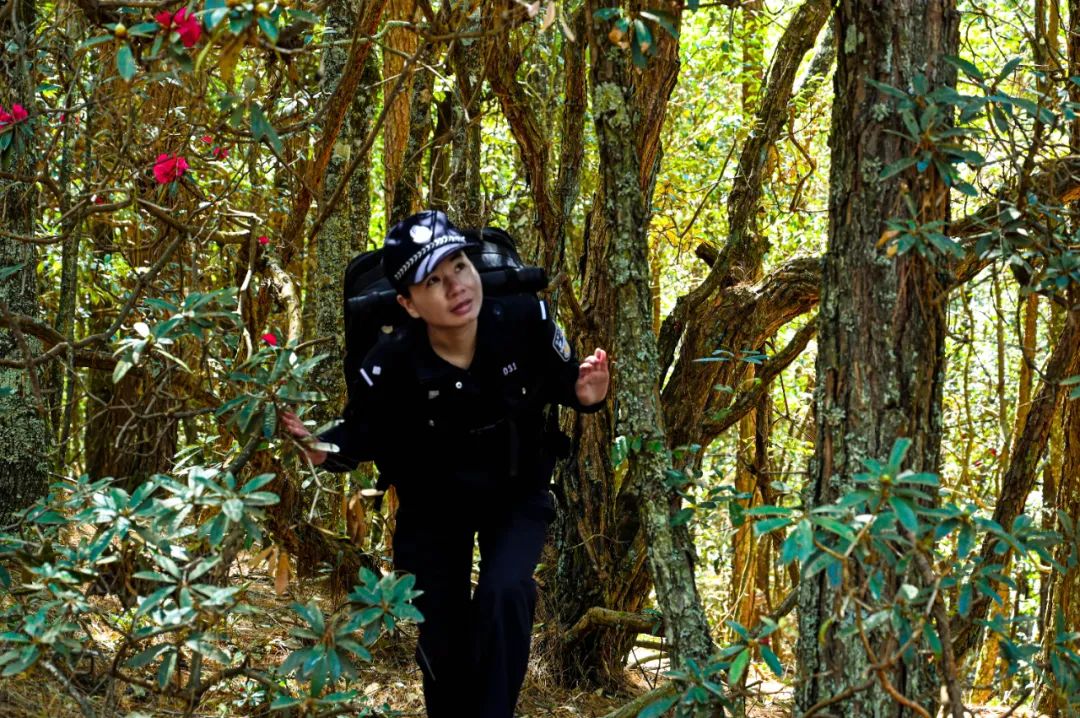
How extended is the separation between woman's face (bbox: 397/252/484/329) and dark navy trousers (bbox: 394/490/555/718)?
65 cm

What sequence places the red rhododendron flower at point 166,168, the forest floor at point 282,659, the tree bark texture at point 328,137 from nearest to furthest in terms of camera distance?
1. the forest floor at point 282,659
2. the red rhododendron flower at point 166,168
3. the tree bark texture at point 328,137

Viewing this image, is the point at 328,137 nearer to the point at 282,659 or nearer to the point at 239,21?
the point at 282,659

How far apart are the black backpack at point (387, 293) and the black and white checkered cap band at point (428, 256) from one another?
0.52 ft

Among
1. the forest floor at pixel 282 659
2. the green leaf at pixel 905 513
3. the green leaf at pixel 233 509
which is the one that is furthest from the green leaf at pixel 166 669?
the green leaf at pixel 905 513

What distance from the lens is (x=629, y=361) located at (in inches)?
137

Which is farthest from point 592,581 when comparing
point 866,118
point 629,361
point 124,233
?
point 124,233

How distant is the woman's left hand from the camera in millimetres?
3607

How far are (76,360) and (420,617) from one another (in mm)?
2729

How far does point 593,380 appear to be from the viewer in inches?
143

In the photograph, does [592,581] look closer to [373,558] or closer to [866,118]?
[373,558]

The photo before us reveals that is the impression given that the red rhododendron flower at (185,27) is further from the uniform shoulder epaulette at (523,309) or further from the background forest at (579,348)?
the uniform shoulder epaulette at (523,309)

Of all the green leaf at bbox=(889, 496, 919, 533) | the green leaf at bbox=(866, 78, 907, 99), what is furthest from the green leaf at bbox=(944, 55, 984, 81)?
the green leaf at bbox=(889, 496, 919, 533)

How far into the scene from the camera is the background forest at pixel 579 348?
2863mm

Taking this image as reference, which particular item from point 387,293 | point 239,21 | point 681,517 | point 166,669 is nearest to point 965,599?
point 681,517
